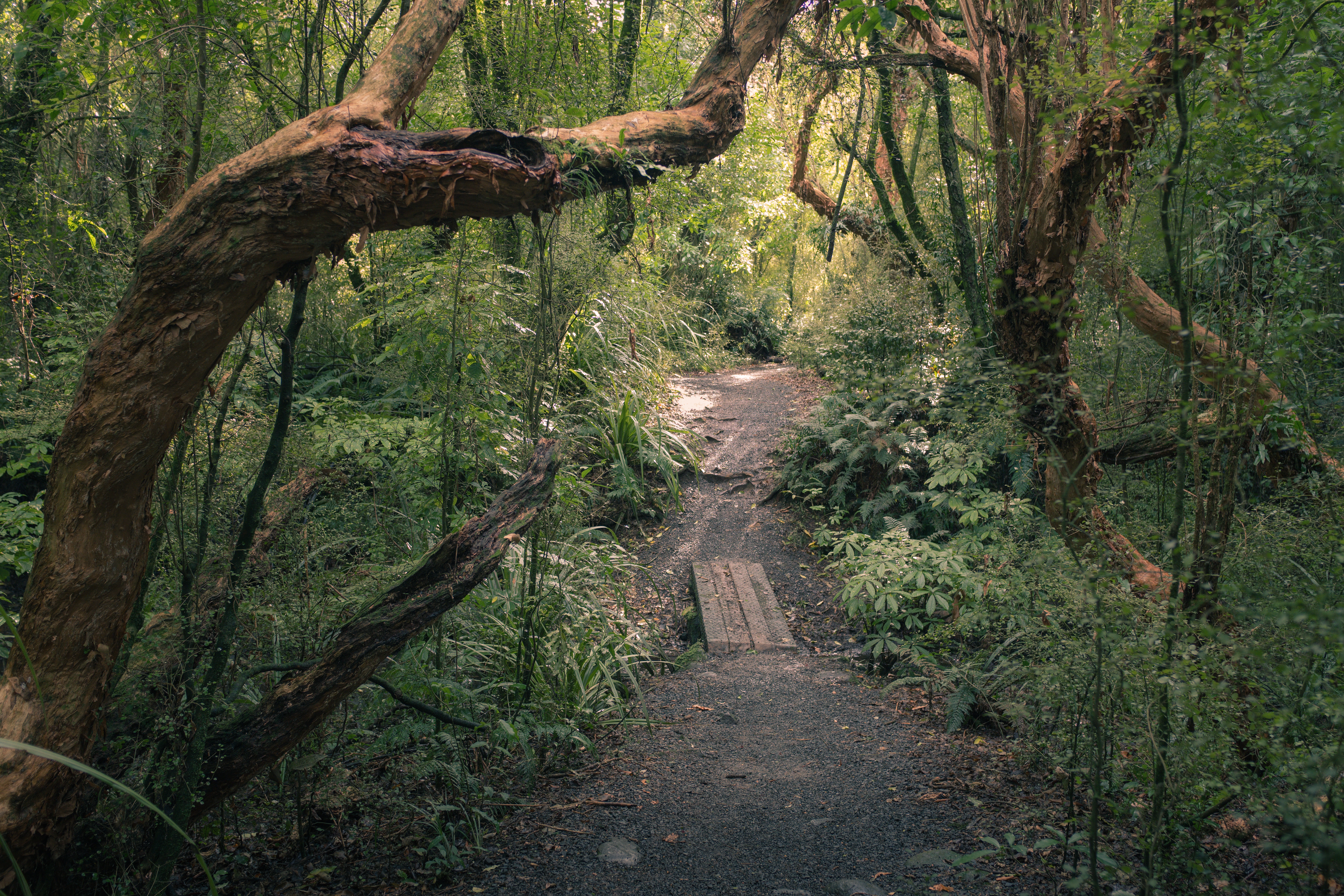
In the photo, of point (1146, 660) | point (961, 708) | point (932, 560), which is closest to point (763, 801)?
point (961, 708)

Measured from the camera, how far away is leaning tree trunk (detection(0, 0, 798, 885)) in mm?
2023

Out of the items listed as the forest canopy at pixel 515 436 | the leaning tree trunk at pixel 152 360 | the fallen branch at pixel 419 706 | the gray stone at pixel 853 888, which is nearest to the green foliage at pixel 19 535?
the forest canopy at pixel 515 436

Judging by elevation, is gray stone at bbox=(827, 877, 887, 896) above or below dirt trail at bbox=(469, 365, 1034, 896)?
above

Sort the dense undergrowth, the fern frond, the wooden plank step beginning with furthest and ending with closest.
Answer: the wooden plank step → the fern frond → the dense undergrowth

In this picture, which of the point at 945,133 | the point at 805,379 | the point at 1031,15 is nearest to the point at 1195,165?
the point at 1031,15

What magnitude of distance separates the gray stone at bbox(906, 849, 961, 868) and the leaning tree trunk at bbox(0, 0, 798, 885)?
87.6 inches

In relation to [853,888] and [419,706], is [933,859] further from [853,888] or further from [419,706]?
[419,706]

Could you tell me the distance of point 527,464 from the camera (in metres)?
3.16

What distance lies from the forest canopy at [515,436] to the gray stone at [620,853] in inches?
18.3

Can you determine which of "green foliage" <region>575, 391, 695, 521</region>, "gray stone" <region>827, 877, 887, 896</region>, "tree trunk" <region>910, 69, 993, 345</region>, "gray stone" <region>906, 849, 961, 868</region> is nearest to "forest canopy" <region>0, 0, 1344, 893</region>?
"gray stone" <region>906, 849, 961, 868</region>

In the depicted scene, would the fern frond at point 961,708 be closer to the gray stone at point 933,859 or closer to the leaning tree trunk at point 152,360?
the gray stone at point 933,859

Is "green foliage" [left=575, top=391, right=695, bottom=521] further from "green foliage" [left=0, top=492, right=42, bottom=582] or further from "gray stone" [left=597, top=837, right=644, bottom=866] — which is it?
"gray stone" [left=597, top=837, right=644, bottom=866]

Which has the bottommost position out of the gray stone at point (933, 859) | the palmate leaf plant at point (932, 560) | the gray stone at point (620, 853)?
the gray stone at point (620, 853)

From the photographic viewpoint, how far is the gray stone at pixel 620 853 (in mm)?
2586
